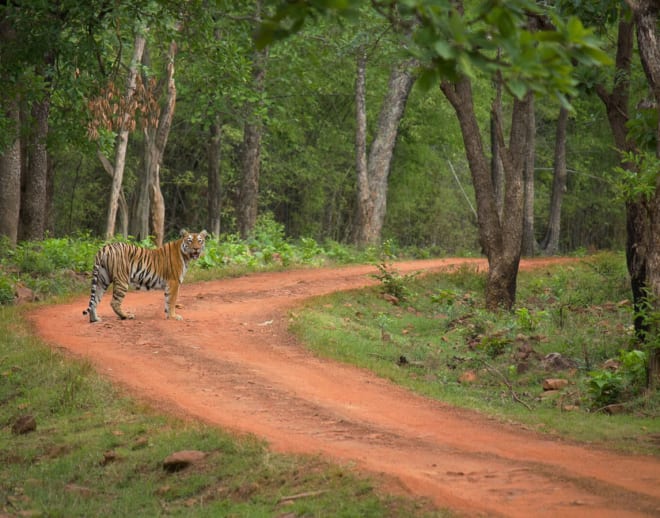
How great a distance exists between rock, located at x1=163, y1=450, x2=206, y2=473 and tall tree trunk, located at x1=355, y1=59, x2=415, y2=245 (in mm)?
22905

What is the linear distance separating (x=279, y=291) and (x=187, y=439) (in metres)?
11.5

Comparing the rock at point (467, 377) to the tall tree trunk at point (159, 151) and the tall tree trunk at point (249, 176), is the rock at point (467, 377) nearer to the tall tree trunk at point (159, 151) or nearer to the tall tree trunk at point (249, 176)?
the tall tree trunk at point (159, 151)

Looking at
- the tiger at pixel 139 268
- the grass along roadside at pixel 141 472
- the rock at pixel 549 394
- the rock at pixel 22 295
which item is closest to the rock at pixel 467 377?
the rock at pixel 549 394

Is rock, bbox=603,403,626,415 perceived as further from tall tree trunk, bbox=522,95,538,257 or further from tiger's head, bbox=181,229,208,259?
tall tree trunk, bbox=522,95,538,257

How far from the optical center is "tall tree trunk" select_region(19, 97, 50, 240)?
77.6 feet

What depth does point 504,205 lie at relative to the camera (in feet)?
65.7

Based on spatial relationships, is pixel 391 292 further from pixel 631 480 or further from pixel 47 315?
pixel 631 480

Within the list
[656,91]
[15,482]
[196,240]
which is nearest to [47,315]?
[196,240]

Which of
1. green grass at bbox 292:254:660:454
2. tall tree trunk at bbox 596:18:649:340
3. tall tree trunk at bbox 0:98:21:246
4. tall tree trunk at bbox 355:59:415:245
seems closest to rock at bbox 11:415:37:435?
green grass at bbox 292:254:660:454

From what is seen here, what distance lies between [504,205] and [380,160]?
40.4ft

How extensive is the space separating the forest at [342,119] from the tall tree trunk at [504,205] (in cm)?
4

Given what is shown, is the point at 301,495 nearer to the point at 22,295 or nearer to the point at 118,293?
the point at 118,293

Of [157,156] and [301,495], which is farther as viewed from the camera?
[157,156]

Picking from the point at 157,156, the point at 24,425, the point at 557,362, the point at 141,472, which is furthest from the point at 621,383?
the point at 157,156
